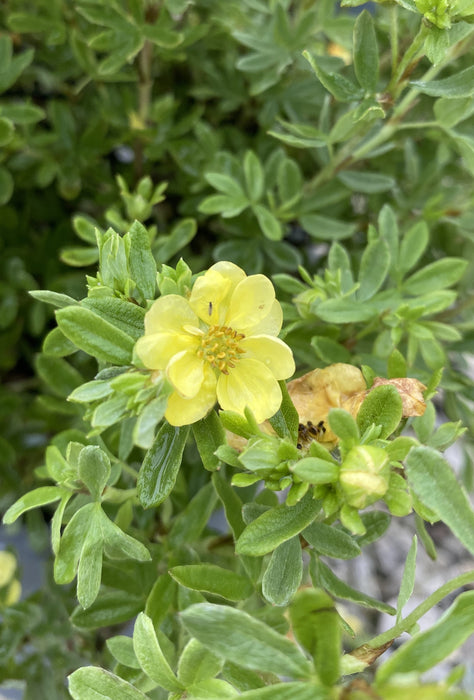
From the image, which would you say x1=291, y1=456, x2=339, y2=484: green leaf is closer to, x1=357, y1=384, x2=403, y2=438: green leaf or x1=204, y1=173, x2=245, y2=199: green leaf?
x1=357, y1=384, x2=403, y2=438: green leaf

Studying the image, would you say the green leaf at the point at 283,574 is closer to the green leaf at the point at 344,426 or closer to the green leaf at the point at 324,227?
the green leaf at the point at 344,426

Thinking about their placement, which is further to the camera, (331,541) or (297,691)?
Answer: (331,541)

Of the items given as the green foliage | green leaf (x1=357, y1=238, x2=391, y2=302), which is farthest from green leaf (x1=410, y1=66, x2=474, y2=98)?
green leaf (x1=357, y1=238, x2=391, y2=302)

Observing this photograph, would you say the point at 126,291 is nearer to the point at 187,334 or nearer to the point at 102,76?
the point at 187,334

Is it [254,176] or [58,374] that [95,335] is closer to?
[58,374]

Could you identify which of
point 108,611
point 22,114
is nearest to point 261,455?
point 108,611

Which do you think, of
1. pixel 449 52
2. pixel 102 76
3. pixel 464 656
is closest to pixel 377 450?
pixel 449 52

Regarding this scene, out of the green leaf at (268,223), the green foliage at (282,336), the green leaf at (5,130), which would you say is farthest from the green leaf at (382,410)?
the green leaf at (5,130)

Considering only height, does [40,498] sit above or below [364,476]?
below
